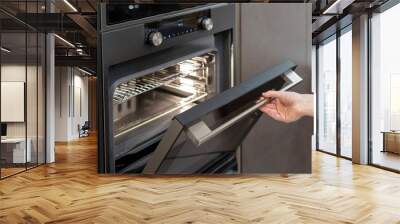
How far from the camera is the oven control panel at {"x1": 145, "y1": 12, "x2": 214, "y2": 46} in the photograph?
5273 millimetres

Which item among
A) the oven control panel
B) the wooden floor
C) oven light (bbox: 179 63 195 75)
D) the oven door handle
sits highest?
the oven control panel

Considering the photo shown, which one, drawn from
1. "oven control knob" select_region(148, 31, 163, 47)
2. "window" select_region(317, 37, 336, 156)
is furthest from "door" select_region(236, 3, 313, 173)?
"window" select_region(317, 37, 336, 156)

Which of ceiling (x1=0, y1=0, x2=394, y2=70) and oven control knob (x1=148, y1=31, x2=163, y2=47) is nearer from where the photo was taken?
oven control knob (x1=148, y1=31, x2=163, y2=47)

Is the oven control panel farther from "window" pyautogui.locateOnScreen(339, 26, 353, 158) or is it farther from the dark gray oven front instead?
"window" pyautogui.locateOnScreen(339, 26, 353, 158)

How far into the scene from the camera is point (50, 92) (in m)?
7.26

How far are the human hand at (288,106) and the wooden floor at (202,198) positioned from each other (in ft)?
2.99

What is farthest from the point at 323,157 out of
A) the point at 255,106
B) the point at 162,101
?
the point at 162,101

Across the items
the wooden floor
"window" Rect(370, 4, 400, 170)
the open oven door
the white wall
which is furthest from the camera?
the white wall

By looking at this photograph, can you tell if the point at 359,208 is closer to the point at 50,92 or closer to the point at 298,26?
the point at 298,26

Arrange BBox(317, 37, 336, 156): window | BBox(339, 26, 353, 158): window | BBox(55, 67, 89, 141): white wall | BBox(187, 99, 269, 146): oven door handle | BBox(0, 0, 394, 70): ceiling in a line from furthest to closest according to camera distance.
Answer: BBox(55, 67, 89, 141): white wall, BBox(317, 37, 336, 156): window, BBox(339, 26, 353, 158): window, BBox(0, 0, 394, 70): ceiling, BBox(187, 99, 269, 146): oven door handle

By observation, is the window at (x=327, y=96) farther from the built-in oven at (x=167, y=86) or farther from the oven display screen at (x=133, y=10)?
the oven display screen at (x=133, y=10)

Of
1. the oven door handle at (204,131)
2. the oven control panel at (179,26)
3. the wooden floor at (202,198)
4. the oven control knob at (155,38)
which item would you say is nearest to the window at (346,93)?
the wooden floor at (202,198)

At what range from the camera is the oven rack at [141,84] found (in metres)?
5.25

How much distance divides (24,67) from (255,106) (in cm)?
394
